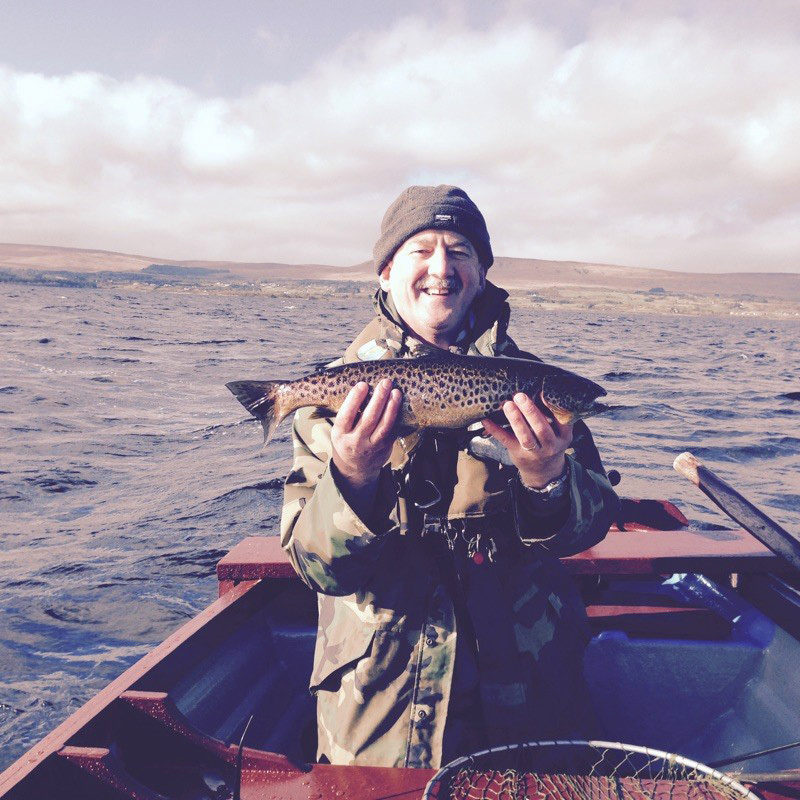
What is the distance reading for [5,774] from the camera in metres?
2.85

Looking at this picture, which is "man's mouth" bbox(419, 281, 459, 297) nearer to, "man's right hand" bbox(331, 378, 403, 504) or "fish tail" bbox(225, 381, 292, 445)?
"man's right hand" bbox(331, 378, 403, 504)

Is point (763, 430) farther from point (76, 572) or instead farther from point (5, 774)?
point (5, 774)

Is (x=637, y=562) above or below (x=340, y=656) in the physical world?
below

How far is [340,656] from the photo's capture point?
349 cm

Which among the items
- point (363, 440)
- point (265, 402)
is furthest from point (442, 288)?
point (265, 402)

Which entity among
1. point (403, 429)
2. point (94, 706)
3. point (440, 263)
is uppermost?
point (440, 263)

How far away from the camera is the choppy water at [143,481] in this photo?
846 cm

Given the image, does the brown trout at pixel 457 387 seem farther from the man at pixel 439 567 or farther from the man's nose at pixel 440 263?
the man's nose at pixel 440 263

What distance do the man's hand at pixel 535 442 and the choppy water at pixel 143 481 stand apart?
6.19 meters

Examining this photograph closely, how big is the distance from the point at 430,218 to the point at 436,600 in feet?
7.18

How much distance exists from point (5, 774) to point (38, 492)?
12.6 metres

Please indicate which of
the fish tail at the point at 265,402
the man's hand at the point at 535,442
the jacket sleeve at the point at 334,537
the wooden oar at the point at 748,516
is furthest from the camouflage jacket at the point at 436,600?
the wooden oar at the point at 748,516

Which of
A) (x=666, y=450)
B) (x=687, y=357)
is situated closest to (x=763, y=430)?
(x=666, y=450)

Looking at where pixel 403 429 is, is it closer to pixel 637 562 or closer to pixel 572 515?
pixel 572 515
